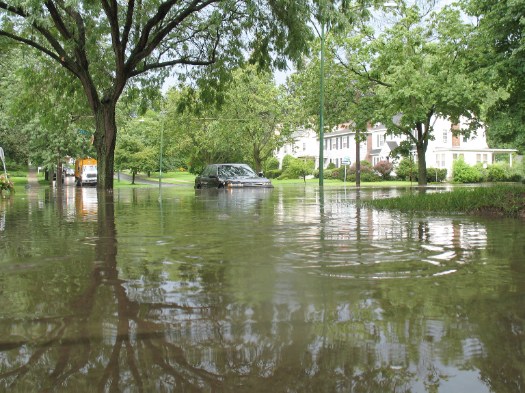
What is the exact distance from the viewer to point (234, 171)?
1273 inches

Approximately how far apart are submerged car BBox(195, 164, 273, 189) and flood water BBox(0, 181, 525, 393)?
2321cm

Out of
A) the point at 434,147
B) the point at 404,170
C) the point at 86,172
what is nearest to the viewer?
the point at 86,172

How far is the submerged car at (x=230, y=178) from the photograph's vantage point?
3072 centimetres

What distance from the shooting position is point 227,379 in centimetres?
274

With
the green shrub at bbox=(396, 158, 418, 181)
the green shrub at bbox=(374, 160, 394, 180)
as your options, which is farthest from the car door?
the green shrub at bbox=(374, 160, 394, 180)

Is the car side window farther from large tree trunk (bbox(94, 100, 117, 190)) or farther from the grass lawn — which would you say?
the grass lawn

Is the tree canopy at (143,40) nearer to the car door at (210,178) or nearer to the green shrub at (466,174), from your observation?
the car door at (210,178)

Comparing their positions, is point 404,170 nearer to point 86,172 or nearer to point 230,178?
point 86,172

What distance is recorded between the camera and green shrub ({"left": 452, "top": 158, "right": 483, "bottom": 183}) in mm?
54531

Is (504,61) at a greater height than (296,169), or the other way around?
(504,61)

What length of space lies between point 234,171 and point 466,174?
30.1m

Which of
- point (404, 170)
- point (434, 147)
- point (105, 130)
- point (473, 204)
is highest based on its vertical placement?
point (434, 147)

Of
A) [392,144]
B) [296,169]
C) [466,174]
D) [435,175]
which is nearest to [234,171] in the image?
[466,174]

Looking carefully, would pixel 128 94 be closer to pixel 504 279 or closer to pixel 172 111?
pixel 504 279
